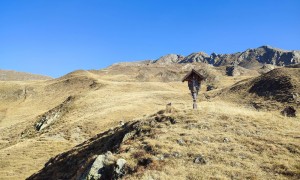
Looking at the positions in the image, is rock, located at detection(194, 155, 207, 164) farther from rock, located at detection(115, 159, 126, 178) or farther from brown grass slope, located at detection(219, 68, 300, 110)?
brown grass slope, located at detection(219, 68, 300, 110)

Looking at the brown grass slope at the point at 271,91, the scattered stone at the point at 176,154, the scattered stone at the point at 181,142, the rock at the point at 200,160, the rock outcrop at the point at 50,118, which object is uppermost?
the brown grass slope at the point at 271,91

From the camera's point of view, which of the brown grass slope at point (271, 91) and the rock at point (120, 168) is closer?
the rock at point (120, 168)

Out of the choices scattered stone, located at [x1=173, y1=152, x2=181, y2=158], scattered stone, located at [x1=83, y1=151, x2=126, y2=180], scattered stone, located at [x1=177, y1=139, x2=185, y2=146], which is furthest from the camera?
scattered stone, located at [x1=177, y1=139, x2=185, y2=146]

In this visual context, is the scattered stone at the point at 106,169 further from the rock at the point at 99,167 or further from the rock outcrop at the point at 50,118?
the rock outcrop at the point at 50,118

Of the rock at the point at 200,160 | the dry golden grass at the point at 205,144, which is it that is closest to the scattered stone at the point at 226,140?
the dry golden grass at the point at 205,144

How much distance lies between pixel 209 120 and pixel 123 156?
31.7 ft

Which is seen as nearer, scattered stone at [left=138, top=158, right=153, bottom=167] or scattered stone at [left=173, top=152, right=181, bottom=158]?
scattered stone at [left=138, top=158, right=153, bottom=167]

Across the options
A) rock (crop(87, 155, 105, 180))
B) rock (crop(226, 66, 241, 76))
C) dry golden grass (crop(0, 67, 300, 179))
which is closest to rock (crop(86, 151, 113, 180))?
rock (crop(87, 155, 105, 180))

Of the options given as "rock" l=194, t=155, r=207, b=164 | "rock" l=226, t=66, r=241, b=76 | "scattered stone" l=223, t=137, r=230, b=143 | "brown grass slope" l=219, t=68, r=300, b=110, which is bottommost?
"rock" l=194, t=155, r=207, b=164

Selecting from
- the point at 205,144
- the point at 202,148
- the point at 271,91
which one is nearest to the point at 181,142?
the point at 205,144

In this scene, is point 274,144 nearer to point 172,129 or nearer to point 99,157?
point 172,129

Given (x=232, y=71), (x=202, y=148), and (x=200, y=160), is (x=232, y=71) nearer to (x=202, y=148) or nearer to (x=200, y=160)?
(x=202, y=148)

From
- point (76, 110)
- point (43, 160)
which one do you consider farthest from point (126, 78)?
point (43, 160)

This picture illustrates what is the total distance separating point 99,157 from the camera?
21.7 meters
